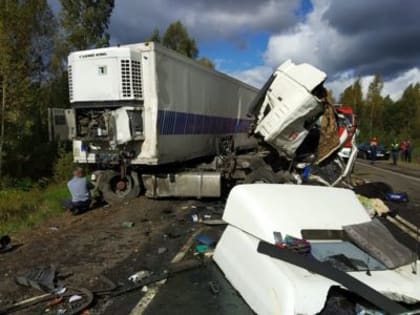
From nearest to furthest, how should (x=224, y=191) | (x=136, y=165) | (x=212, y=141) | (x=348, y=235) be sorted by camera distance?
(x=348, y=235), (x=136, y=165), (x=224, y=191), (x=212, y=141)

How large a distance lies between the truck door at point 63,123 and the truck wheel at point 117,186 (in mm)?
1255

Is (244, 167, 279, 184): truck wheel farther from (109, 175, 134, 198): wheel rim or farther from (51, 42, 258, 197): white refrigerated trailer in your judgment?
(109, 175, 134, 198): wheel rim

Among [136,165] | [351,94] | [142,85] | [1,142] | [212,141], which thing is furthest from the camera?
[351,94]

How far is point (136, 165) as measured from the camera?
9.38m

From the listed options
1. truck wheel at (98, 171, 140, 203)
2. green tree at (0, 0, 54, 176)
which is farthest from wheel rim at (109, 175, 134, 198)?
green tree at (0, 0, 54, 176)

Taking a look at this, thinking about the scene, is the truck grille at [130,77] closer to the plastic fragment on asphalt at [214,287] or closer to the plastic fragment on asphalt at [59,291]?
the plastic fragment on asphalt at [59,291]

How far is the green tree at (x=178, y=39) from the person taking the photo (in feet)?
122

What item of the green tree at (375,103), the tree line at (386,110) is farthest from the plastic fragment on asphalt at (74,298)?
the green tree at (375,103)

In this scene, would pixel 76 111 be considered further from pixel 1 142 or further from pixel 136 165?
pixel 1 142

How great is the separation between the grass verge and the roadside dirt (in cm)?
54

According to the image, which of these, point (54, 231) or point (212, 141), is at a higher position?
point (212, 141)

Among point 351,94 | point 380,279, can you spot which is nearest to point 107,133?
point 380,279

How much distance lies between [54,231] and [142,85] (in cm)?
347

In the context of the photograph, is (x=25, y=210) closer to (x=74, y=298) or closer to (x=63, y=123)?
(x=63, y=123)
